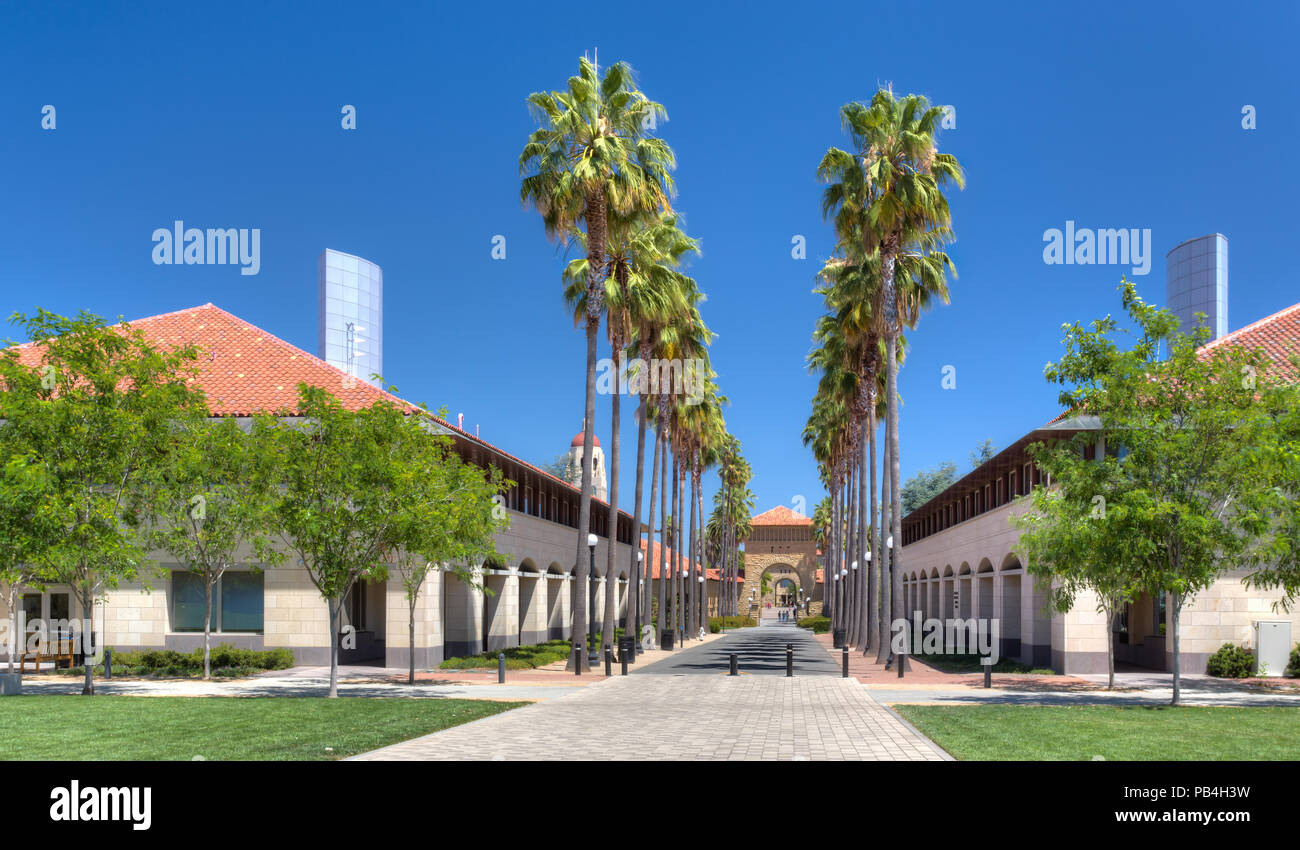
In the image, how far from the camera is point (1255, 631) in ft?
92.1

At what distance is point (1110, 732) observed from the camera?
51.9ft

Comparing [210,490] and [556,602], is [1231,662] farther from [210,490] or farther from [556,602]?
[556,602]

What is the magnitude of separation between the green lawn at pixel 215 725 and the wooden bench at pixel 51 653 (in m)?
9.35

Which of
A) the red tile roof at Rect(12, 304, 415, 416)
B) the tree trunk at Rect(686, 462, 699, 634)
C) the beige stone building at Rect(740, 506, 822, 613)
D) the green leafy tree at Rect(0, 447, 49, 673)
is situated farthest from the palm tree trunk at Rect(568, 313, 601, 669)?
the beige stone building at Rect(740, 506, 822, 613)

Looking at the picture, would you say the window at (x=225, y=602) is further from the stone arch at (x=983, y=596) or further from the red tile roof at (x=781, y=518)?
the red tile roof at (x=781, y=518)

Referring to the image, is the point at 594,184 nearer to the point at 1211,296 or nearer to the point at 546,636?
the point at 546,636

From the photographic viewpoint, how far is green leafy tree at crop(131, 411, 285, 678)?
23641 mm

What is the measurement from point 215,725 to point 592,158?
1873cm

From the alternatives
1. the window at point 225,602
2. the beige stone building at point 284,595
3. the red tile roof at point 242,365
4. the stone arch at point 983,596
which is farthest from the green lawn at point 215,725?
the stone arch at point 983,596

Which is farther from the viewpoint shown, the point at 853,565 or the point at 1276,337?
the point at 853,565

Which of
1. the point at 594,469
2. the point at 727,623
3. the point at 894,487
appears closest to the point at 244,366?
the point at 894,487

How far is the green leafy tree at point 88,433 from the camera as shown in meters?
21.6

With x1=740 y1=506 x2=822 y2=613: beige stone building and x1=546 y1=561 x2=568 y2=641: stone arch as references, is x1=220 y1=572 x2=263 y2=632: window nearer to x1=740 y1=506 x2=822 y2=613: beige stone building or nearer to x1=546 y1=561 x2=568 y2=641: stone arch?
x1=546 y1=561 x2=568 y2=641: stone arch
